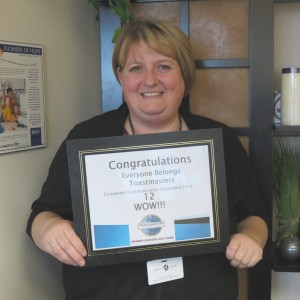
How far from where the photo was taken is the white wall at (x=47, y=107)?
1.28m

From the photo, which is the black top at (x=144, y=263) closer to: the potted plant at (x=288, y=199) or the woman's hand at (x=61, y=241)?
the woman's hand at (x=61, y=241)

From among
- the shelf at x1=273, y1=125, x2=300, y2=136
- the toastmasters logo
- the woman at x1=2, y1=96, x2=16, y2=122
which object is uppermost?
the woman at x1=2, y1=96, x2=16, y2=122

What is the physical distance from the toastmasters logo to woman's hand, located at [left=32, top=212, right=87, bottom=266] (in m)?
0.16

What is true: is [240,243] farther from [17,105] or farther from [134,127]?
[17,105]

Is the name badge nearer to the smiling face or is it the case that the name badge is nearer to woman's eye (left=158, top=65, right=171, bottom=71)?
the smiling face

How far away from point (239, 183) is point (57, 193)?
0.57 metres

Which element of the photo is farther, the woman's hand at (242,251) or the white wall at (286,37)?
the white wall at (286,37)

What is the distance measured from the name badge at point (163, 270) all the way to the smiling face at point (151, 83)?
1.36ft

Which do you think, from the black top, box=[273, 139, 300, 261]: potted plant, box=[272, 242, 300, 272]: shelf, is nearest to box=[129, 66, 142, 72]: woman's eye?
the black top

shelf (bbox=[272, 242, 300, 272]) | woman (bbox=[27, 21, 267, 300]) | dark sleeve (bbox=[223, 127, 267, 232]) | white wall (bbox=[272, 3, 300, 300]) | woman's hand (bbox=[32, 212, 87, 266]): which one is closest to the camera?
woman's hand (bbox=[32, 212, 87, 266])

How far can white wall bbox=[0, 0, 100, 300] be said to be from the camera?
1278mm

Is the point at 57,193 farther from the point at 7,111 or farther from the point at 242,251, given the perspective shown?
the point at 242,251

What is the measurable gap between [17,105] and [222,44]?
2.34 feet

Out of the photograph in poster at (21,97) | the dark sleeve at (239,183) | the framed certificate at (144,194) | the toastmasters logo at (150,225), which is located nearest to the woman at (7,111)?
the photograph in poster at (21,97)
